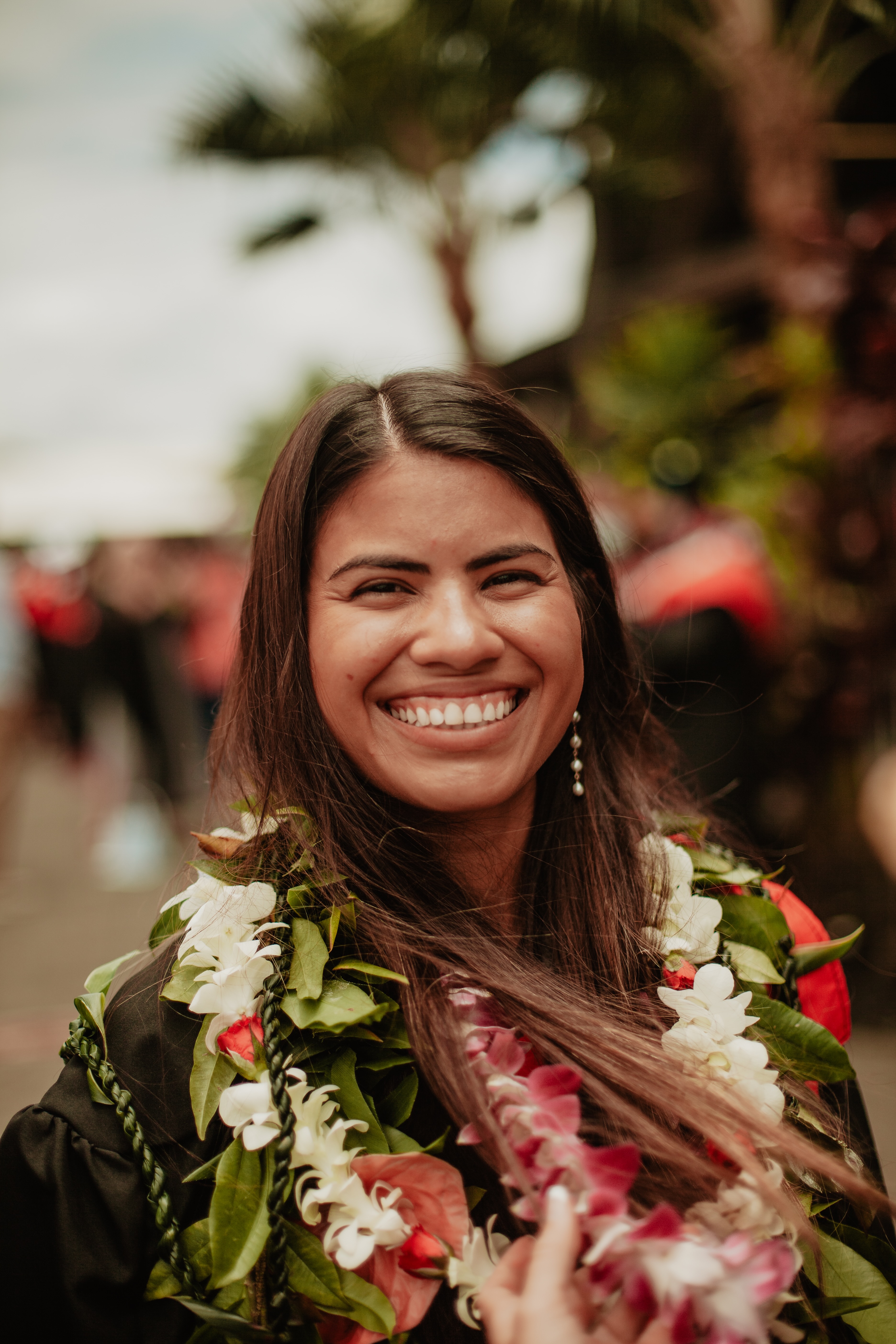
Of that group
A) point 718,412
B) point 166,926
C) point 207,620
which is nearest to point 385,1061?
point 166,926

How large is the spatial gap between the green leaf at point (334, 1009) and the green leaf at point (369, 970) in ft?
0.08

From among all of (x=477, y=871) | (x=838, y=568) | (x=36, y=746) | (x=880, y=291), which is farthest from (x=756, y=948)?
(x=36, y=746)

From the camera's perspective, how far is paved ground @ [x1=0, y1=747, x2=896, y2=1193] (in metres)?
3.63

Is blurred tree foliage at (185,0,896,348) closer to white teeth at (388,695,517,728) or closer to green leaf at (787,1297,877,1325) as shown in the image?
white teeth at (388,695,517,728)

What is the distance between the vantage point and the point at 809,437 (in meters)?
5.20

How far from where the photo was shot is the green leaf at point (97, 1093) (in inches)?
50.0

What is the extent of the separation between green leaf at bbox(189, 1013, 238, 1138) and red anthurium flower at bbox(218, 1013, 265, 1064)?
15 mm

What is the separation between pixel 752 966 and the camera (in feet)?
5.13

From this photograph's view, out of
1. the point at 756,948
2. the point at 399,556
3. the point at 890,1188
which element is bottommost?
the point at 890,1188

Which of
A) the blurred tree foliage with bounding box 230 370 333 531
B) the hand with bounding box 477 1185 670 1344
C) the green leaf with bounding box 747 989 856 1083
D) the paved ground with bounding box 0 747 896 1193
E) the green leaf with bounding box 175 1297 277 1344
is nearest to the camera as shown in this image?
the hand with bounding box 477 1185 670 1344

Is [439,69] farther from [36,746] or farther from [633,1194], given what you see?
[633,1194]

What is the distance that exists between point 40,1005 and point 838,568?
421 cm

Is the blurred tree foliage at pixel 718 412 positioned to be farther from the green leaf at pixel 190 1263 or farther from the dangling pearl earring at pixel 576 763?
the green leaf at pixel 190 1263

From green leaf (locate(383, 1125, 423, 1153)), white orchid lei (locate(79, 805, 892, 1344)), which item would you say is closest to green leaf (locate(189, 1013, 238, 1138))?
white orchid lei (locate(79, 805, 892, 1344))
